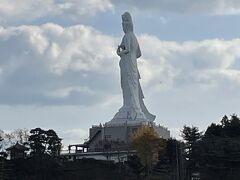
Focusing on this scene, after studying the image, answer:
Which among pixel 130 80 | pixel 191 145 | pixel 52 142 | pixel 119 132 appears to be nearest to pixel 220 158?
pixel 191 145

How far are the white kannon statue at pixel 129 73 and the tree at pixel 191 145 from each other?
328 inches

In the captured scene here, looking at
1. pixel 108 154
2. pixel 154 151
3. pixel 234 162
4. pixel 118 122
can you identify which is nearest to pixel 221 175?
pixel 234 162

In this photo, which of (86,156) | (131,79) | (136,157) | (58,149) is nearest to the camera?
(136,157)

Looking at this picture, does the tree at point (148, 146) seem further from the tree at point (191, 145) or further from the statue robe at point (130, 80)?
the statue robe at point (130, 80)

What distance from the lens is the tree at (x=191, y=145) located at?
5056 cm

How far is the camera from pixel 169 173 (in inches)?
1981

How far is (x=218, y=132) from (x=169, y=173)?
5346 mm

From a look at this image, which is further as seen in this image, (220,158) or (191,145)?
(191,145)

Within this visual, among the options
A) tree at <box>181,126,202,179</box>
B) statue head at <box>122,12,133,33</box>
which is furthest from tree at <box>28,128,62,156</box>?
statue head at <box>122,12,133,33</box>

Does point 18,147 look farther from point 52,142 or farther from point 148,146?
point 148,146

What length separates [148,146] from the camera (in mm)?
50906

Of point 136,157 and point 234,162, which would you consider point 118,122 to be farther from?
point 234,162

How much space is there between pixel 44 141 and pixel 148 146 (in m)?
7.99

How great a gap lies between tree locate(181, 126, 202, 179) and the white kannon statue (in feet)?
27.3
